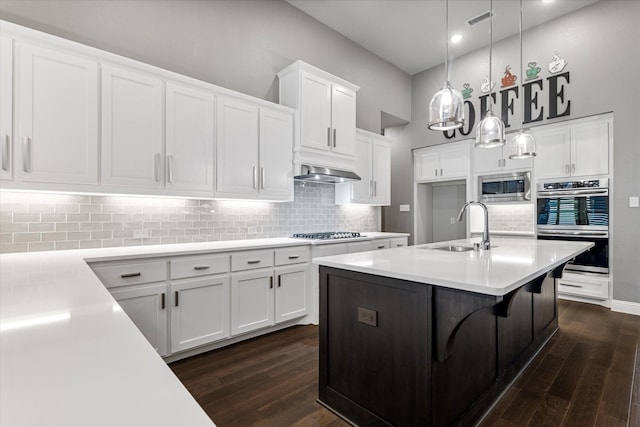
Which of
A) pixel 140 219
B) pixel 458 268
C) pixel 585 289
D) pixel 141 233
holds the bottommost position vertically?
pixel 585 289

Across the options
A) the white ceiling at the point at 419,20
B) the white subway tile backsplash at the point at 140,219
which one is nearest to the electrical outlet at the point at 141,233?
the white subway tile backsplash at the point at 140,219

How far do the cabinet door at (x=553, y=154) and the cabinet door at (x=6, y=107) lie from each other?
5692 millimetres

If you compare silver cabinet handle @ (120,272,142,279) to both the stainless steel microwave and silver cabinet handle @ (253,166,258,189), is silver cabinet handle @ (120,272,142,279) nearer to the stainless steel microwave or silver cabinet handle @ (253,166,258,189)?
silver cabinet handle @ (253,166,258,189)

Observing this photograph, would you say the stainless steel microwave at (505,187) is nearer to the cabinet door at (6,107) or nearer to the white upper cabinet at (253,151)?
the white upper cabinet at (253,151)

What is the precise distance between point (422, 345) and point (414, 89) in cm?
570

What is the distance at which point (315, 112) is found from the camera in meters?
3.88

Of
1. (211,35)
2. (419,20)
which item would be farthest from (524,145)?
(211,35)

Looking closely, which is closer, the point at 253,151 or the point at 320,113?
the point at 253,151

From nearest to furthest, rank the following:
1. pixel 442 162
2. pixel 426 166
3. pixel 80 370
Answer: pixel 80 370, pixel 442 162, pixel 426 166

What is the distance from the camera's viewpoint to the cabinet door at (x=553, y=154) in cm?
434

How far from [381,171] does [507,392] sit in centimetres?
344

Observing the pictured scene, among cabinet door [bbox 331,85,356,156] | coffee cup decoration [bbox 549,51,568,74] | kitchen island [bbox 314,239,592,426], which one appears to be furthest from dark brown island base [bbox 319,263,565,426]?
coffee cup decoration [bbox 549,51,568,74]

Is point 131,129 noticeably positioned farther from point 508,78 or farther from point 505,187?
point 508,78

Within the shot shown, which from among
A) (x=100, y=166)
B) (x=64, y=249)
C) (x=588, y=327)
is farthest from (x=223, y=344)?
(x=588, y=327)
